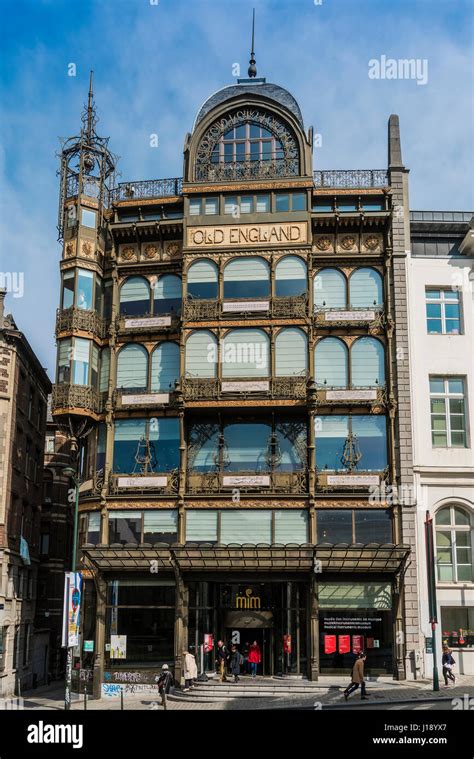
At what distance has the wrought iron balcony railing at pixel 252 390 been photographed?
35.8 metres

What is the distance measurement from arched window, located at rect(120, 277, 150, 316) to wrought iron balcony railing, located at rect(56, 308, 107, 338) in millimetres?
1411

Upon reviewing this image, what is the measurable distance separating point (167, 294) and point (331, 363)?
8.28 metres

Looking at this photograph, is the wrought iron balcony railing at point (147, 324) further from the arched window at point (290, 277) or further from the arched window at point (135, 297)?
the arched window at point (290, 277)

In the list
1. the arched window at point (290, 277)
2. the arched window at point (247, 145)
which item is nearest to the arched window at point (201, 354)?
the arched window at point (290, 277)

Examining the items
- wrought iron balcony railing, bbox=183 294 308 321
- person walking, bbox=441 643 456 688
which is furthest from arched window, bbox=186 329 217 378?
person walking, bbox=441 643 456 688

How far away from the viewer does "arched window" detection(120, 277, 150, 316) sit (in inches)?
1534

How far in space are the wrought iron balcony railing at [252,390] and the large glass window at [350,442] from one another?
5.75 ft

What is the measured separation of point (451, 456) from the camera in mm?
36406

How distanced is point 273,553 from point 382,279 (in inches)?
526

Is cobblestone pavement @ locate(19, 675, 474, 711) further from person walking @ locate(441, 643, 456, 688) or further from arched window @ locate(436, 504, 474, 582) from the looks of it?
arched window @ locate(436, 504, 474, 582)
